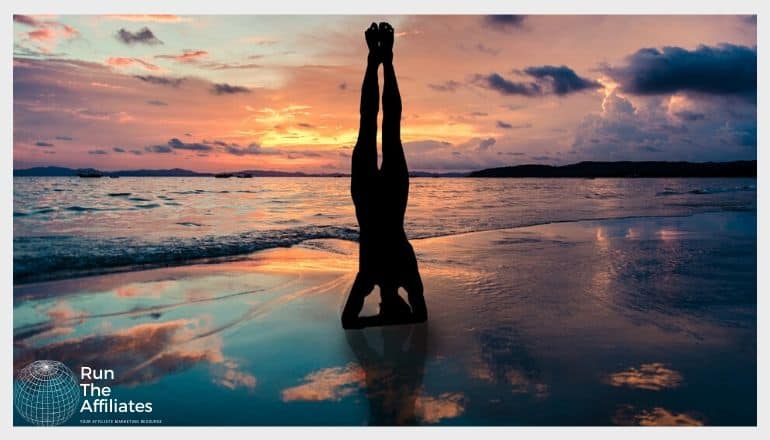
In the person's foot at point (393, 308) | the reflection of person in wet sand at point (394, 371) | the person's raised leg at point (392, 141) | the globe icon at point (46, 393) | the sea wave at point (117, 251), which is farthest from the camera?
the sea wave at point (117, 251)

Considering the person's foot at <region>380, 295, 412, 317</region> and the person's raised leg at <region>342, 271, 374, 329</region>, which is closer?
the person's raised leg at <region>342, 271, 374, 329</region>

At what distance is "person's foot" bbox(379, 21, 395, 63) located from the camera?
6.32m

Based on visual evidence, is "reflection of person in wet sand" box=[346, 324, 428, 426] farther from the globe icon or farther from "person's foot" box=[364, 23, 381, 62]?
"person's foot" box=[364, 23, 381, 62]

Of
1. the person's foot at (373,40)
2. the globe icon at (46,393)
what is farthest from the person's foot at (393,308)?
the globe icon at (46,393)

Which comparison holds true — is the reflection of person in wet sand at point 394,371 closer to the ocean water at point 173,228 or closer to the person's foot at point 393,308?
the person's foot at point 393,308

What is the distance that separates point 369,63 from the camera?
250 inches

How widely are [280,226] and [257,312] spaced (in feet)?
37.8

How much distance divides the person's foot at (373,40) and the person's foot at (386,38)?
0.16 ft

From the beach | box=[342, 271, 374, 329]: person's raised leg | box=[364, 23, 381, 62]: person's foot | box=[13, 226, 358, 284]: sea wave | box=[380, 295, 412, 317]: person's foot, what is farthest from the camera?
box=[13, 226, 358, 284]: sea wave

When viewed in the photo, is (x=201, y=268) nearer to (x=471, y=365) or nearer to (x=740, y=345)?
(x=471, y=365)

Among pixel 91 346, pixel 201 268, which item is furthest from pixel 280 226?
pixel 91 346

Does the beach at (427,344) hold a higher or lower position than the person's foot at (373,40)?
lower

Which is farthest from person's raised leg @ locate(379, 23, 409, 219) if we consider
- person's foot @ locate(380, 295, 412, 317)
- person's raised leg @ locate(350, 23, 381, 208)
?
person's foot @ locate(380, 295, 412, 317)

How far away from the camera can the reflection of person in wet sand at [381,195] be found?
6.36 meters
